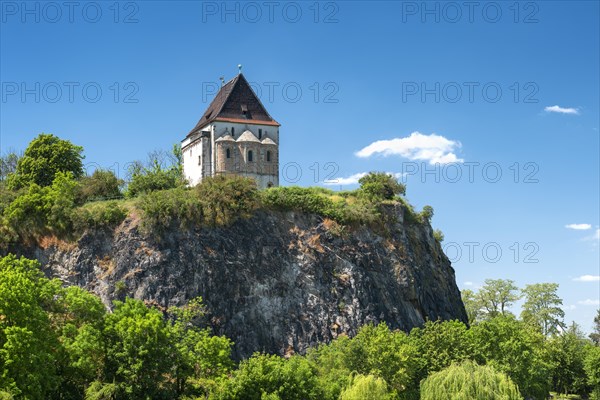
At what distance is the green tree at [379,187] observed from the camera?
6397cm

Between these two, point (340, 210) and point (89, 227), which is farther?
point (340, 210)

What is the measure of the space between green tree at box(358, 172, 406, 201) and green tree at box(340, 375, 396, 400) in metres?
22.0

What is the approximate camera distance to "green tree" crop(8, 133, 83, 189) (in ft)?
206

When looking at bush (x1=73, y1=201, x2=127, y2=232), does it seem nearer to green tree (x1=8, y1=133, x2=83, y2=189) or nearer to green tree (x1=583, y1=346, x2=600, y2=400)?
green tree (x1=8, y1=133, x2=83, y2=189)

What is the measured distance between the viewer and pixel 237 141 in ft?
216

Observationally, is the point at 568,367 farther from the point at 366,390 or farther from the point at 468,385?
the point at 366,390

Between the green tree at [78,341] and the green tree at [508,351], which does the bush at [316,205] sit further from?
the green tree at [78,341]

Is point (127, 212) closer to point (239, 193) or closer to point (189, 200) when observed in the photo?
point (189, 200)

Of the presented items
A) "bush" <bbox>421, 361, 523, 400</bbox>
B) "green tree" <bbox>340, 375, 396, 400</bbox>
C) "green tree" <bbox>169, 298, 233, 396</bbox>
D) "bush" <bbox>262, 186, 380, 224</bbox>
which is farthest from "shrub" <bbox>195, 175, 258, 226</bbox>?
"bush" <bbox>421, 361, 523, 400</bbox>

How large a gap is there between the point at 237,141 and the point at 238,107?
4172 millimetres

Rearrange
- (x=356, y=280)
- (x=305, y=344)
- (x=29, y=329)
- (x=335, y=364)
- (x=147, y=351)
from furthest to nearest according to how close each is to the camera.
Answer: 1. (x=356, y=280)
2. (x=305, y=344)
3. (x=335, y=364)
4. (x=147, y=351)
5. (x=29, y=329)

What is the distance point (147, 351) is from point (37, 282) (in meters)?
7.67

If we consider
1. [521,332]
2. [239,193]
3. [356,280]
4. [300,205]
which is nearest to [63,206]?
[239,193]

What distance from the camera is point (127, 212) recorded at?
2226 inches
